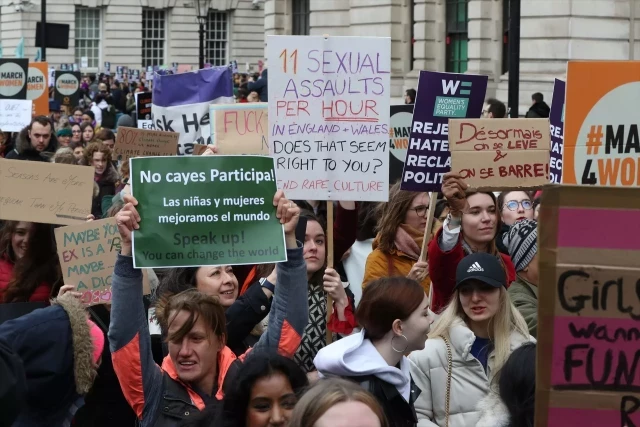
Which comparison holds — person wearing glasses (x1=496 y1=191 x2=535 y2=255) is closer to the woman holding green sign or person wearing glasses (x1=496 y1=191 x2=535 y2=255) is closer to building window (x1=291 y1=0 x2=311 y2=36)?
the woman holding green sign

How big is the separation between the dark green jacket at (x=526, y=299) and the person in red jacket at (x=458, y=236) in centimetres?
15

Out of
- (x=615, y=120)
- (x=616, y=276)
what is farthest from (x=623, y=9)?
(x=616, y=276)

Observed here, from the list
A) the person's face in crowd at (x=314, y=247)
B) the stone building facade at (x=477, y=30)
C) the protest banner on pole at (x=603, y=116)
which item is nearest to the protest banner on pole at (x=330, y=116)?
the person's face in crowd at (x=314, y=247)

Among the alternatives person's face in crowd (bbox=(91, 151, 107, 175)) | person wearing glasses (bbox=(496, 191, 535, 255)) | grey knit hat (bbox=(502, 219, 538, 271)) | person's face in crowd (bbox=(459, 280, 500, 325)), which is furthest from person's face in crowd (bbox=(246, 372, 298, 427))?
person's face in crowd (bbox=(91, 151, 107, 175))

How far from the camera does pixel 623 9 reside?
2492 centimetres

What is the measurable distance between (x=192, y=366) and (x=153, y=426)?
9.4 inches

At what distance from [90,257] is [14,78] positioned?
10.5 m

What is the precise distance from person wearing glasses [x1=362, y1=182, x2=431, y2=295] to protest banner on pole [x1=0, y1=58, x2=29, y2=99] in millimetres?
9721

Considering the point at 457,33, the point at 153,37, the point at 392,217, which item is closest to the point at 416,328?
the point at 392,217

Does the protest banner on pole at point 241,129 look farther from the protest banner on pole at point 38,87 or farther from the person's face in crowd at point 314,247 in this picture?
the protest banner on pole at point 38,87

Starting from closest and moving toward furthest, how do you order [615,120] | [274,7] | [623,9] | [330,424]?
[330,424]
[615,120]
[623,9]
[274,7]

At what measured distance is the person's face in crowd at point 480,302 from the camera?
510 centimetres

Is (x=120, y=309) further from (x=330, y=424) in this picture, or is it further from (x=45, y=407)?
(x=330, y=424)

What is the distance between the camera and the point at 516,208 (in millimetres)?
7656
